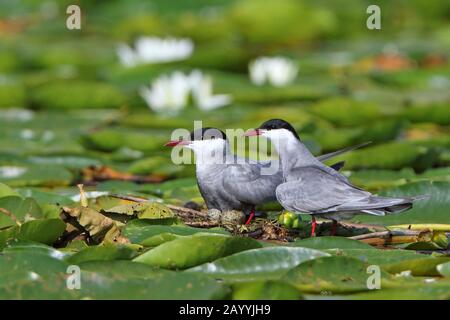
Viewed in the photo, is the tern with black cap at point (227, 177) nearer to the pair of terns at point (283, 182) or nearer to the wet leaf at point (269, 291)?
the pair of terns at point (283, 182)

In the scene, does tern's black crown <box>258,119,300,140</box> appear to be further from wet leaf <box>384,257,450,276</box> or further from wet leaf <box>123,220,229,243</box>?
wet leaf <box>384,257,450,276</box>

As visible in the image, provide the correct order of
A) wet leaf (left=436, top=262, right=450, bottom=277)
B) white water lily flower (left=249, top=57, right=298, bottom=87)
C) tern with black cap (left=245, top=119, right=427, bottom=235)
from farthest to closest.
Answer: white water lily flower (left=249, top=57, right=298, bottom=87) → tern with black cap (left=245, top=119, right=427, bottom=235) → wet leaf (left=436, top=262, right=450, bottom=277)

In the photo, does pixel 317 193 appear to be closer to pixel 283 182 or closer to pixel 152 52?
pixel 283 182

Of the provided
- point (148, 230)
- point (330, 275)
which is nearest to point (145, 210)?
point (148, 230)

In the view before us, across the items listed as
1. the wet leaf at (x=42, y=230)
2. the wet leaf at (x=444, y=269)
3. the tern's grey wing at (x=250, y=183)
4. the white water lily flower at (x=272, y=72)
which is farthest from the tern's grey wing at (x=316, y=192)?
the white water lily flower at (x=272, y=72)

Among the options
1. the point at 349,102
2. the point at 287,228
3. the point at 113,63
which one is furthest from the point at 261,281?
the point at 113,63

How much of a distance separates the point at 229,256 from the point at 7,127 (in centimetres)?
462

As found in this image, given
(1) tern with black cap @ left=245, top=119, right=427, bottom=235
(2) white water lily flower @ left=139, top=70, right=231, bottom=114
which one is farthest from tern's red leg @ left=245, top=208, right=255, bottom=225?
(2) white water lily flower @ left=139, top=70, right=231, bottom=114

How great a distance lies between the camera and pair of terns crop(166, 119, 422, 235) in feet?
14.6

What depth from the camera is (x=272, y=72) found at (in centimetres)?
1049

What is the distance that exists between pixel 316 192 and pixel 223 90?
518 cm

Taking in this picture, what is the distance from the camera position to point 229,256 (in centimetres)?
392

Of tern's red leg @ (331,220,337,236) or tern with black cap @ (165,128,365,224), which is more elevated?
tern with black cap @ (165,128,365,224)

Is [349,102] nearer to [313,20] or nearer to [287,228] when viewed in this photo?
[287,228]
